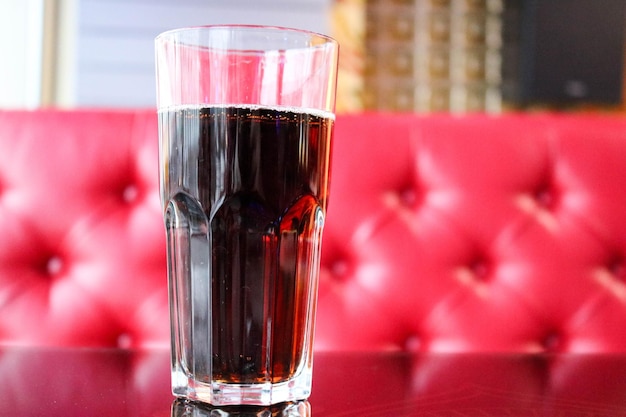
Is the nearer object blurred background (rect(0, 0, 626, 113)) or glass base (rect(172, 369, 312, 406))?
glass base (rect(172, 369, 312, 406))

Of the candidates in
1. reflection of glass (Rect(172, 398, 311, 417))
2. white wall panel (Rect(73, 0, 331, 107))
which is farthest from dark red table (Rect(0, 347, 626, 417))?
white wall panel (Rect(73, 0, 331, 107))

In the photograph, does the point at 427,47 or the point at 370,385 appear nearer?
the point at 370,385

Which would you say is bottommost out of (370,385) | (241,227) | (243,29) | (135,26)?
(370,385)

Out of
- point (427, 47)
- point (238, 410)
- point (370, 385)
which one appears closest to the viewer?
point (238, 410)

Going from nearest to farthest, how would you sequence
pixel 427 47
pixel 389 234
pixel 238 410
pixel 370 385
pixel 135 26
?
pixel 238 410 < pixel 370 385 < pixel 389 234 < pixel 135 26 < pixel 427 47

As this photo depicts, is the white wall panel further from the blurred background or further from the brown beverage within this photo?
the brown beverage

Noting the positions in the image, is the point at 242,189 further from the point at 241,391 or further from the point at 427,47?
the point at 427,47

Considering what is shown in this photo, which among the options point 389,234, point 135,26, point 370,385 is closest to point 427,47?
point 135,26
